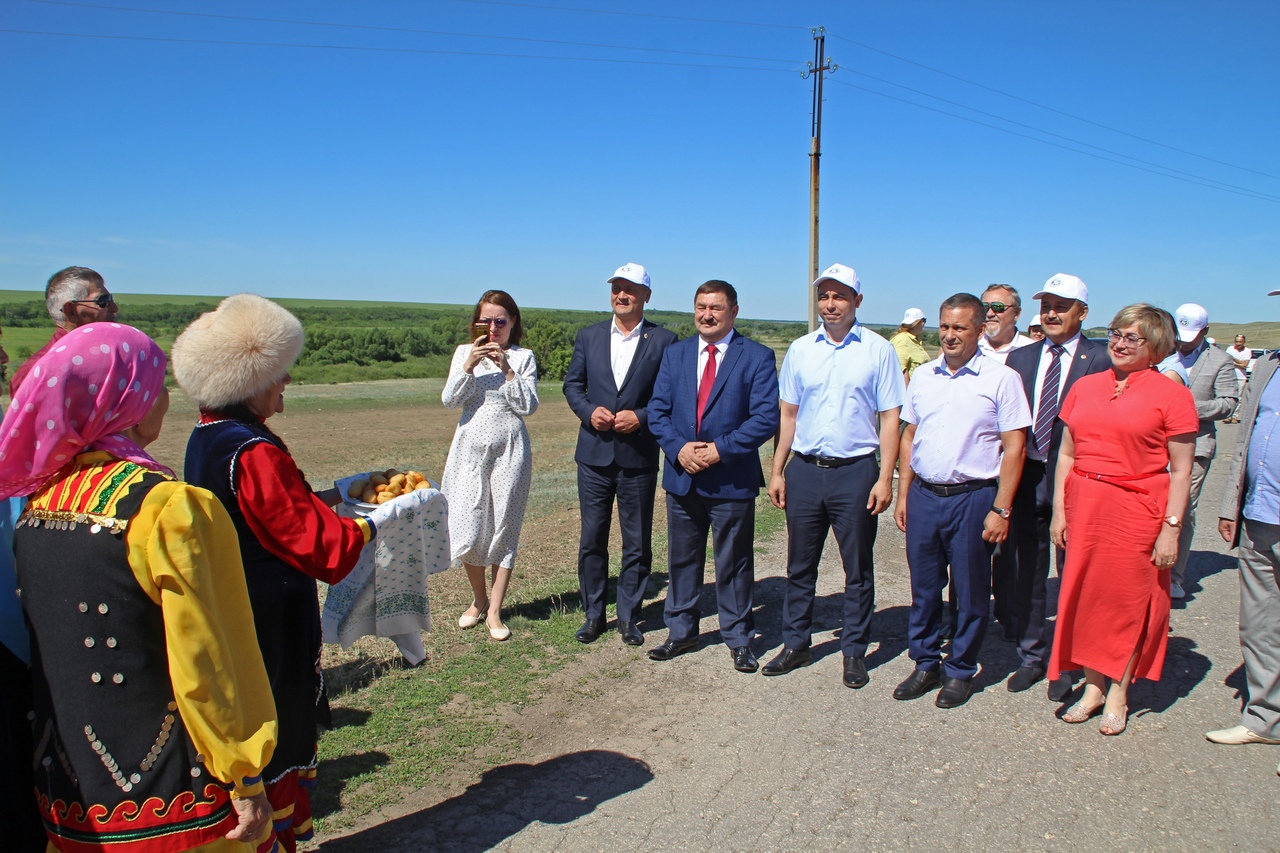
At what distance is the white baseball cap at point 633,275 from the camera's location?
5523mm

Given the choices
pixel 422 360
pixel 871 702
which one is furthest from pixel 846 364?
pixel 422 360

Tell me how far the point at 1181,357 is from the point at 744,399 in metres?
4.00

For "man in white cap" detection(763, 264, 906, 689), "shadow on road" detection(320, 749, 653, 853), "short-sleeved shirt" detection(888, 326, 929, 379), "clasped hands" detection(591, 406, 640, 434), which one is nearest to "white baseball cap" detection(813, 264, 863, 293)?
"man in white cap" detection(763, 264, 906, 689)

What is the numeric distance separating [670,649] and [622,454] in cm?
124

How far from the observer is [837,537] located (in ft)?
16.3

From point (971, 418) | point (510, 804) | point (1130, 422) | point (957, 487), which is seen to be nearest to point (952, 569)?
point (957, 487)

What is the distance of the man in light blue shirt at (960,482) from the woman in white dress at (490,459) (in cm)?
244

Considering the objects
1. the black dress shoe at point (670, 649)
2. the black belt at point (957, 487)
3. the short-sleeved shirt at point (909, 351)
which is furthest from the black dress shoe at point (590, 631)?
the short-sleeved shirt at point (909, 351)

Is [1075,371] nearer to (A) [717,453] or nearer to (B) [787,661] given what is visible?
(A) [717,453]

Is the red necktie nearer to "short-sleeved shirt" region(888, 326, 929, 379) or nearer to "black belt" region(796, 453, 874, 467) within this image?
"black belt" region(796, 453, 874, 467)

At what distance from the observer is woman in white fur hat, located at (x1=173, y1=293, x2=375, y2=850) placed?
98.8 inches

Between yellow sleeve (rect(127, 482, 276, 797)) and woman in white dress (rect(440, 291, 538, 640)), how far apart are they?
130 inches

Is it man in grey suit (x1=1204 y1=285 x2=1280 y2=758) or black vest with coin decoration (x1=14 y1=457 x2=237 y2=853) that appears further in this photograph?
man in grey suit (x1=1204 y1=285 x2=1280 y2=758)

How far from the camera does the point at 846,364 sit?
487cm
